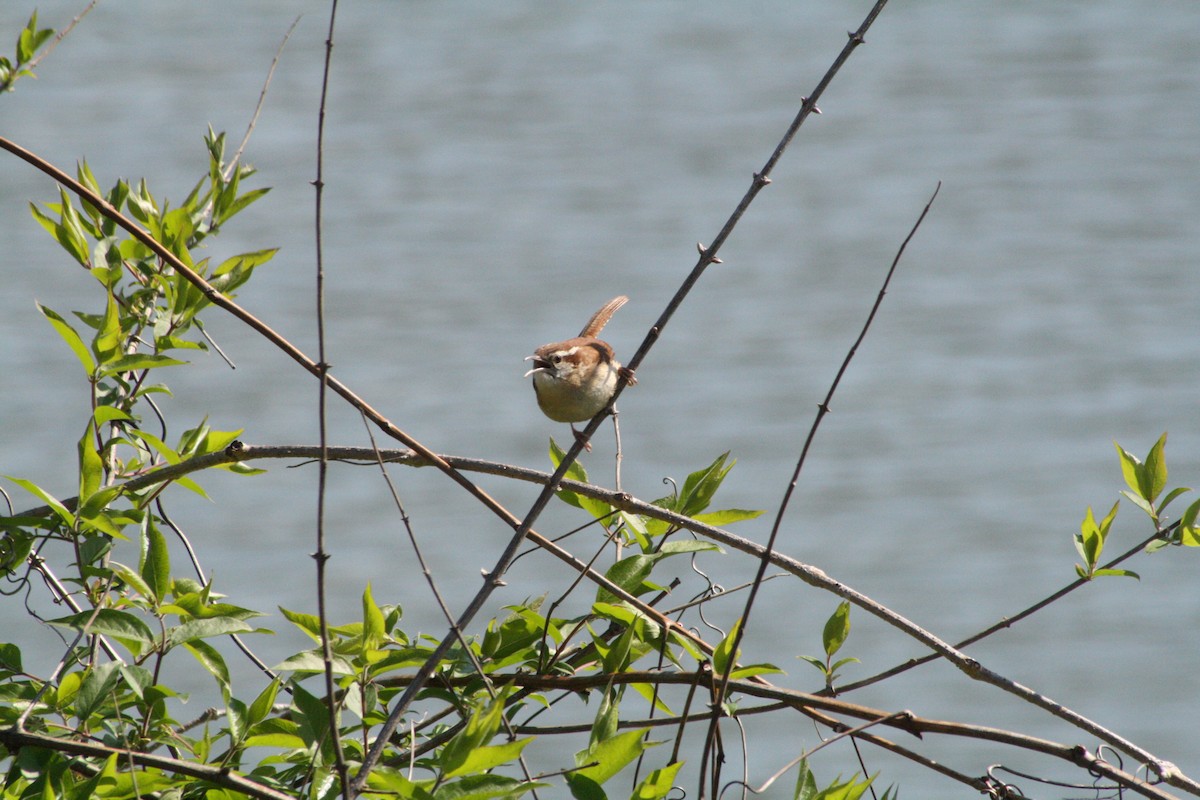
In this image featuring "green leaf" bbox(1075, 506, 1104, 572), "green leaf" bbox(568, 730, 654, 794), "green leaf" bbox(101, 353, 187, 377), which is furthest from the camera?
"green leaf" bbox(1075, 506, 1104, 572)

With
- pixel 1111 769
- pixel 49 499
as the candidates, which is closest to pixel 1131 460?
pixel 1111 769

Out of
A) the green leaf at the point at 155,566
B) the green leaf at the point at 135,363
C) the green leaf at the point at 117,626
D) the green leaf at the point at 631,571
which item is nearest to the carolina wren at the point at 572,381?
the green leaf at the point at 631,571

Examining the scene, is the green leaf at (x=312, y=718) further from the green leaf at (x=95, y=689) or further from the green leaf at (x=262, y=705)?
the green leaf at (x=95, y=689)

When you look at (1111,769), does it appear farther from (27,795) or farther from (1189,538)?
(27,795)

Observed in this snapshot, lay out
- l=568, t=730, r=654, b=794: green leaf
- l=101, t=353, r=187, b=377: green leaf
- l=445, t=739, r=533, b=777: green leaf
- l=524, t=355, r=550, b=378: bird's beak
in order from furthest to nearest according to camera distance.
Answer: l=524, t=355, r=550, b=378: bird's beak, l=101, t=353, r=187, b=377: green leaf, l=568, t=730, r=654, b=794: green leaf, l=445, t=739, r=533, b=777: green leaf

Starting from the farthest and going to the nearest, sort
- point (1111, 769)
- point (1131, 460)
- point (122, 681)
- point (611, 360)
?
point (611, 360), point (1131, 460), point (122, 681), point (1111, 769)

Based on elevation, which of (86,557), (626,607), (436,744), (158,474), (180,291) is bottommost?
(436,744)

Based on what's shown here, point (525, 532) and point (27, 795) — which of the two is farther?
point (27, 795)

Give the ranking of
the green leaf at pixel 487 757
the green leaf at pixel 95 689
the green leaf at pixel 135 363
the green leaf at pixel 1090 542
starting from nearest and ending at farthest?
the green leaf at pixel 487 757 < the green leaf at pixel 95 689 < the green leaf at pixel 135 363 < the green leaf at pixel 1090 542

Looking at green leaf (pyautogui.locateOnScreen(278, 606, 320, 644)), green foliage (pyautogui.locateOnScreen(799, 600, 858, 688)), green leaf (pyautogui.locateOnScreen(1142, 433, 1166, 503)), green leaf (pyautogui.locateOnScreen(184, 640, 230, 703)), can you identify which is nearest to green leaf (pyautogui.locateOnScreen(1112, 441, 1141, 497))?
green leaf (pyautogui.locateOnScreen(1142, 433, 1166, 503))

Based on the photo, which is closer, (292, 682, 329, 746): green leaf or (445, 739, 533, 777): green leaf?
(445, 739, 533, 777): green leaf

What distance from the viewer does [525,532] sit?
1.62m

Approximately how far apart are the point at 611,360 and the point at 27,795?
2.15 meters

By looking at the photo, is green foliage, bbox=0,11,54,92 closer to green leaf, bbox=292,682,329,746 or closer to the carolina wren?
green leaf, bbox=292,682,329,746
